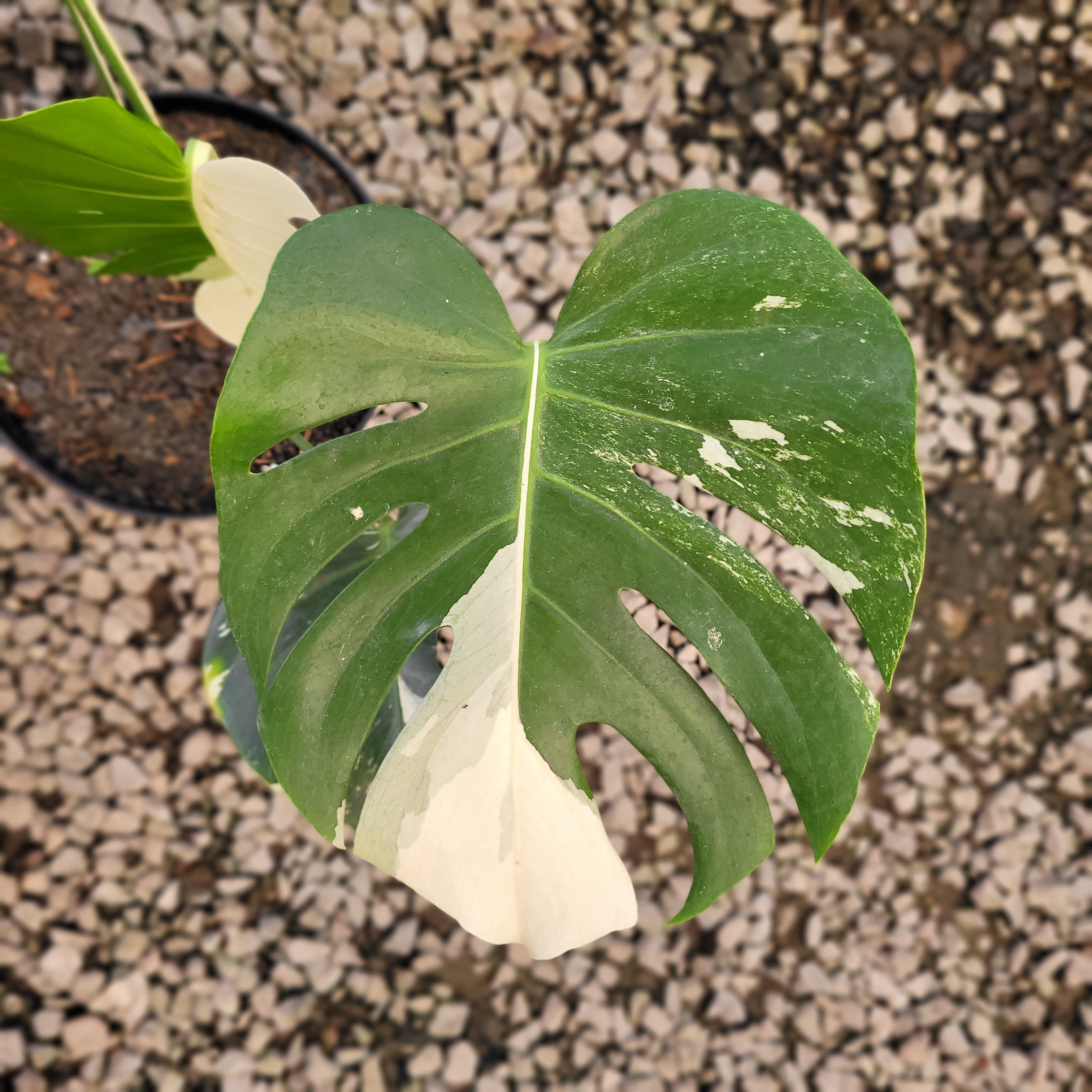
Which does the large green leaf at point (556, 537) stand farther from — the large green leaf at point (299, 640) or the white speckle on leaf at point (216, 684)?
the white speckle on leaf at point (216, 684)

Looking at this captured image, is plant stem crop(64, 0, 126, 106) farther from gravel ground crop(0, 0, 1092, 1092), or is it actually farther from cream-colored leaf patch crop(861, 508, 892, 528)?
cream-colored leaf patch crop(861, 508, 892, 528)

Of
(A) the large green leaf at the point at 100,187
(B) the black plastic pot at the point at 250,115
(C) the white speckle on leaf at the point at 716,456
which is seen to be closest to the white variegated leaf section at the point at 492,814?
(C) the white speckle on leaf at the point at 716,456

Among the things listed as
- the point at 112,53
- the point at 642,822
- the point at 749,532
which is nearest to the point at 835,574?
the point at 749,532

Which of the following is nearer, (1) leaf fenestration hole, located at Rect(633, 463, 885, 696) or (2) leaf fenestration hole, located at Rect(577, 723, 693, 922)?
(1) leaf fenestration hole, located at Rect(633, 463, 885, 696)

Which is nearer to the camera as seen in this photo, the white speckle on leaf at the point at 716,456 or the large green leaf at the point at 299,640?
the white speckle on leaf at the point at 716,456

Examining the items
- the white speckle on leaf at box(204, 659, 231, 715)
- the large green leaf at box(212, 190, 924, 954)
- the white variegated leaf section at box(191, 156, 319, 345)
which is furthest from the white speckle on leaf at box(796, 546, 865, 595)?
the white speckle on leaf at box(204, 659, 231, 715)
